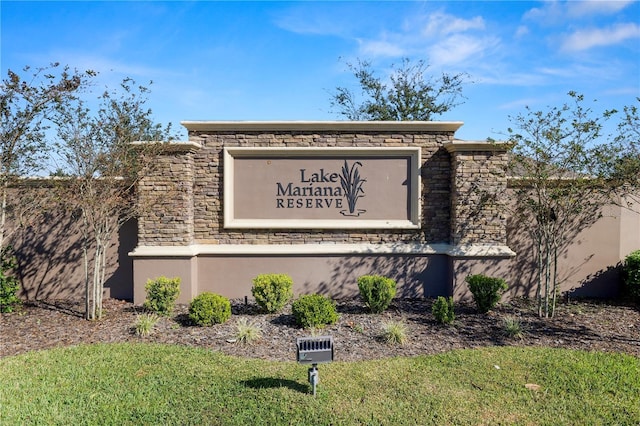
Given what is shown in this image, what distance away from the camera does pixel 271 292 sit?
7254 mm

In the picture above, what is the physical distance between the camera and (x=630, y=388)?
452 cm

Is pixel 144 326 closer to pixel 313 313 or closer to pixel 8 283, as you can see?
pixel 313 313

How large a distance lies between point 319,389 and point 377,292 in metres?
3.15

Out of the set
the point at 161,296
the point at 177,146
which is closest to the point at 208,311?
the point at 161,296

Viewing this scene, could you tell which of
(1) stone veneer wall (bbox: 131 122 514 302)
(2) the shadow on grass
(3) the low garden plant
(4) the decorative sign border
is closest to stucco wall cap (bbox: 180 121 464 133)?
(1) stone veneer wall (bbox: 131 122 514 302)

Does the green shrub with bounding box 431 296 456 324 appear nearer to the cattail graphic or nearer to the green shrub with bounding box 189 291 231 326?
the cattail graphic

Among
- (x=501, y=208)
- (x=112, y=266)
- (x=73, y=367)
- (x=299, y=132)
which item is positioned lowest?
(x=73, y=367)

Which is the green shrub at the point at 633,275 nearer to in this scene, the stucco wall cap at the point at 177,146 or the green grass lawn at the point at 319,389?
the green grass lawn at the point at 319,389

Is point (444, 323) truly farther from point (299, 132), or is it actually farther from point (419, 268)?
point (299, 132)

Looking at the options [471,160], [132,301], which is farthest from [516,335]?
[132,301]

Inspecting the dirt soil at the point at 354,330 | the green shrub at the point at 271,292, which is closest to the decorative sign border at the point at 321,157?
the green shrub at the point at 271,292

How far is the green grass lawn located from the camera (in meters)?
3.85

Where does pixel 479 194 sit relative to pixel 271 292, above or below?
above

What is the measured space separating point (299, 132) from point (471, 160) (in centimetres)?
354
